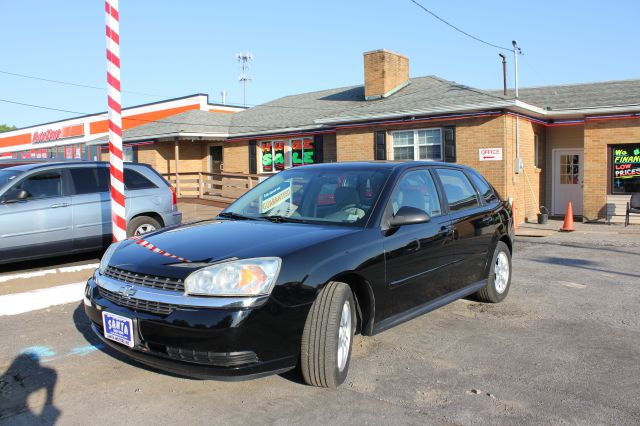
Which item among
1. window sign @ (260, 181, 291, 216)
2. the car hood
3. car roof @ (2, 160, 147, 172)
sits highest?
car roof @ (2, 160, 147, 172)

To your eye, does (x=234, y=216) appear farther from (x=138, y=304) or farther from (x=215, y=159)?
(x=215, y=159)

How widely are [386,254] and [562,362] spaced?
66.0 inches

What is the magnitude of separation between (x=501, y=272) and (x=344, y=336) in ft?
10.1

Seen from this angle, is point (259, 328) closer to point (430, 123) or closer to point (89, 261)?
point (89, 261)

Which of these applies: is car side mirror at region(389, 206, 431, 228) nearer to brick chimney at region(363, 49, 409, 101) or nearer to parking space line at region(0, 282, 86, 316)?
parking space line at region(0, 282, 86, 316)

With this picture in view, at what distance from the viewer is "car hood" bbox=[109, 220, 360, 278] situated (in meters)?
3.60

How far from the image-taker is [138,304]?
11.7 feet

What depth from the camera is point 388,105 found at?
18.0 meters

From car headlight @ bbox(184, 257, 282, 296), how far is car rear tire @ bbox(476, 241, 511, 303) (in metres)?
3.36

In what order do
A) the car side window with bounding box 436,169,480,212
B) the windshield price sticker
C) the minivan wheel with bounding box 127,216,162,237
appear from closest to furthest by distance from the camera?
the windshield price sticker
the car side window with bounding box 436,169,480,212
the minivan wheel with bounding box 127,216,162,237

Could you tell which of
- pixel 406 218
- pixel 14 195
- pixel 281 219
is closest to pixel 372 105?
pixel 14 195

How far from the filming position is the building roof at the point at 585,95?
1620cm

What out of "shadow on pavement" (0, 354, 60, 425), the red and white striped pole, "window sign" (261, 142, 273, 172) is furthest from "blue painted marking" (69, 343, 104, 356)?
"window sign" (261, 142, 273, 172)

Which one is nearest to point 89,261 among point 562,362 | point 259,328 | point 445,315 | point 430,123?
point 445,315
